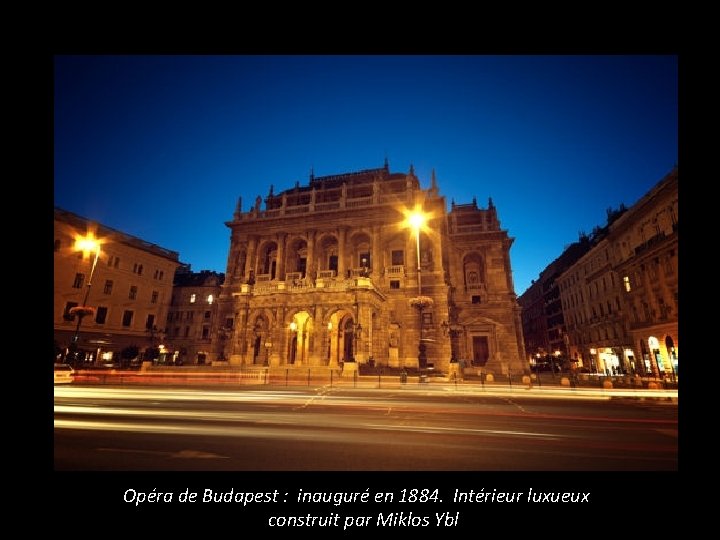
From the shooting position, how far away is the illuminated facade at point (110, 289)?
106 feet

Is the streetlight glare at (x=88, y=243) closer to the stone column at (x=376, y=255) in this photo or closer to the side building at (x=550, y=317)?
the stone column at (x=376, y=255)

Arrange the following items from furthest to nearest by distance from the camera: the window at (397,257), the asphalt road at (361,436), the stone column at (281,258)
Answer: the stone column at (281,258) → the window at (397,257) → the asphalt road at (361,436)

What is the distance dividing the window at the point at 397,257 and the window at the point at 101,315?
3212 cm

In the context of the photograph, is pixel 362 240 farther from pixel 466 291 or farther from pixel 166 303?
pixel 166 303

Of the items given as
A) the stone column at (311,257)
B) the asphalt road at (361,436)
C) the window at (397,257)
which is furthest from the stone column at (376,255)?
the asphalt road at (361,436)

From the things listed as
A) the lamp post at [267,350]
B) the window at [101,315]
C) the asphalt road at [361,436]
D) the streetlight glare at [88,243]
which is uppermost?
the streetlight glare at [88,243]

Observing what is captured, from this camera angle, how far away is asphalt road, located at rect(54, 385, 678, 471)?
15.6 feet

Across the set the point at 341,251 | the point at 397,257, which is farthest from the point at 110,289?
the point at 397,257

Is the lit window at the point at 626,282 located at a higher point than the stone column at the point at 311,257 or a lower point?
lower

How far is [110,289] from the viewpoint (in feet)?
120

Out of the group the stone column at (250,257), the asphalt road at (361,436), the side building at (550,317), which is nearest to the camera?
the asphalt road at (361,436)
